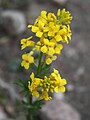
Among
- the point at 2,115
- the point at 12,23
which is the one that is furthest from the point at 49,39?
the point at 12,23

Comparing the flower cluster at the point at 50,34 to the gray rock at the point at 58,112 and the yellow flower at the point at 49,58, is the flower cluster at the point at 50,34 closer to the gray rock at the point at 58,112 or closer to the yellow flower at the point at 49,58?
the yellow flower at the point at 49,58

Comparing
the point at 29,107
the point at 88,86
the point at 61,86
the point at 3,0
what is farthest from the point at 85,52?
the point at 61,86

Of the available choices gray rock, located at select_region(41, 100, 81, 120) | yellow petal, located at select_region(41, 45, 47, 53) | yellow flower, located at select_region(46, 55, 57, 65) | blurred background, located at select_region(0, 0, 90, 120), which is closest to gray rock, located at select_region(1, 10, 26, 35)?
blurred background, located at select_region(0, 0, 90, 120)

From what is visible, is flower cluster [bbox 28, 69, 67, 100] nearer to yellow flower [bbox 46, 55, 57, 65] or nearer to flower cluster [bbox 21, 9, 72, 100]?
flower cluster [bbox 21, 9, 72, 100]

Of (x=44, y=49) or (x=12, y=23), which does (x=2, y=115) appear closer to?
(x=12, y=23)

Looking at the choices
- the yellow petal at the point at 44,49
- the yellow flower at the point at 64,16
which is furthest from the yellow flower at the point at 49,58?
the yellow flower at the point at 64,16

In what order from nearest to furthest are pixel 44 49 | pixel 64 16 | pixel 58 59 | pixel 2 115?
pixel 44 49
pixel 64 16
pixel 2 115
pixel 58 59

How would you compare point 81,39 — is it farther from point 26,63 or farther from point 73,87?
point 26,63
